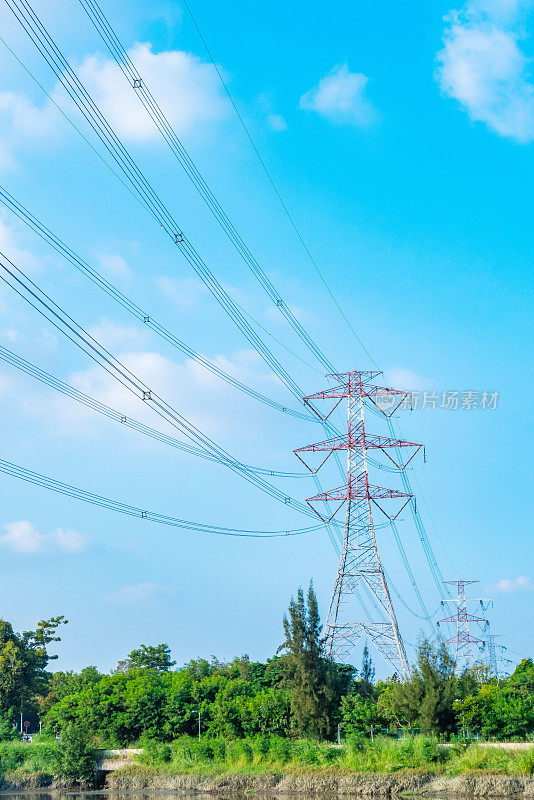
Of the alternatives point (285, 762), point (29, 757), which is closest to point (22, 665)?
point (29, 757)

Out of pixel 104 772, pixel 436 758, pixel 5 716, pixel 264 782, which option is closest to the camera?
pixel 436 758

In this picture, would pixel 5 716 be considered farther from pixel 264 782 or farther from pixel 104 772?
pixel 264 782

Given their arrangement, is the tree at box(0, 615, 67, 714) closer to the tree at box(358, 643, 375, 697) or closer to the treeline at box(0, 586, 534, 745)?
the treeline at box(0, 586, 534, 745)

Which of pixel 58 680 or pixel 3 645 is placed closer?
pixel 3 645

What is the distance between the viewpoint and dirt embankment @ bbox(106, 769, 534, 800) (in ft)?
128

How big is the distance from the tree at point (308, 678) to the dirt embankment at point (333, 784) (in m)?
2.99

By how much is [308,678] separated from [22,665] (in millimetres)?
37046

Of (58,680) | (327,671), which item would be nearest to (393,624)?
(327,671)

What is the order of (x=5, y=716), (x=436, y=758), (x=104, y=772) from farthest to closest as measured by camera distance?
(x=5, y=716) < (x=104, y=772) < (x=436, y=758)

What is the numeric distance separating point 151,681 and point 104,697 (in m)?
3.54

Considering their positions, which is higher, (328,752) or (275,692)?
(275,692)

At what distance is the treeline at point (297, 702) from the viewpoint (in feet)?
147

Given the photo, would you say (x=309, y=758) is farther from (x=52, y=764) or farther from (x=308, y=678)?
(x=52, y=764)

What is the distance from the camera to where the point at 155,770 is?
5062 cm
